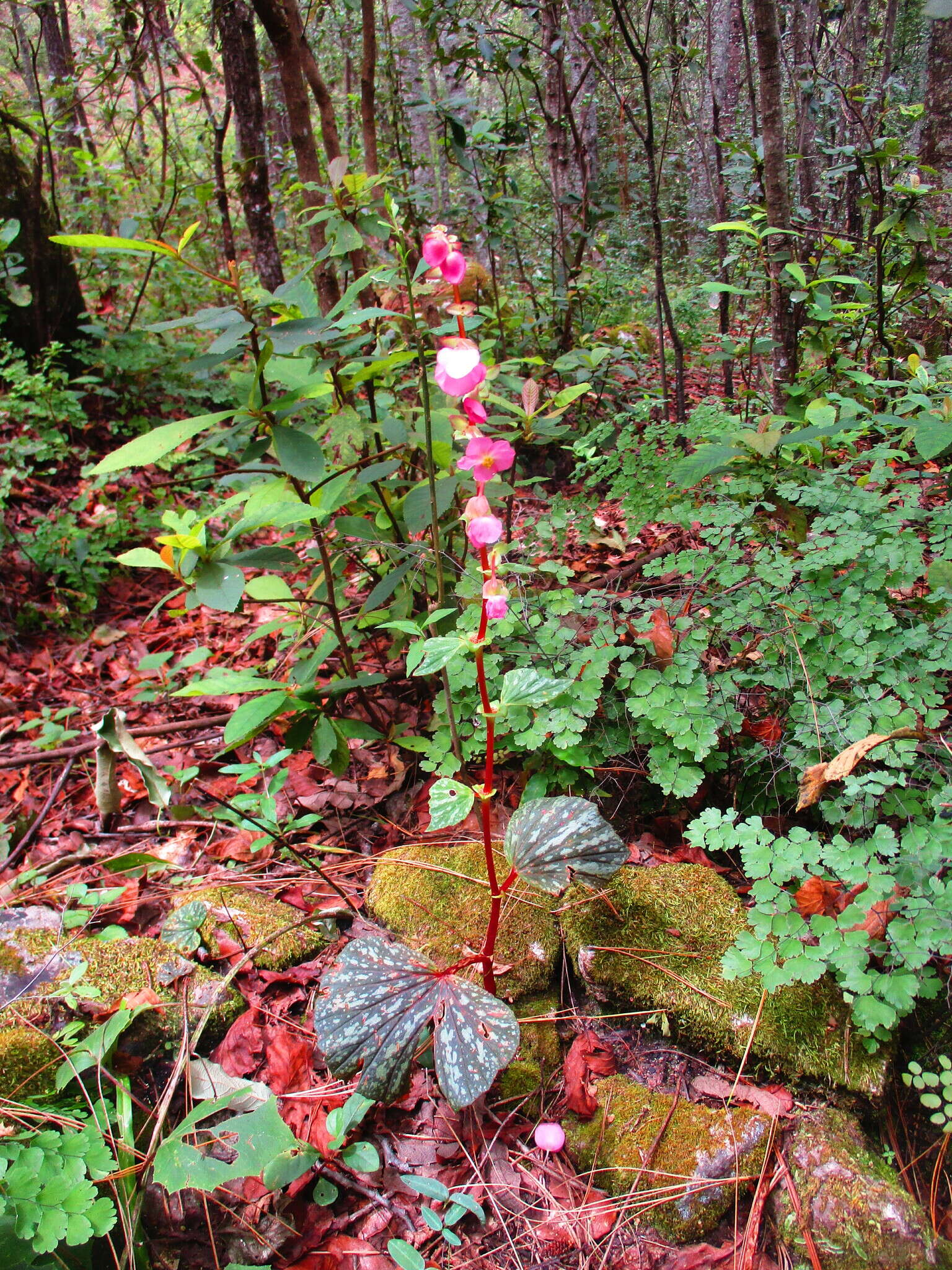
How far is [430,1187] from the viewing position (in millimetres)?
1296

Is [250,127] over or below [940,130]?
over

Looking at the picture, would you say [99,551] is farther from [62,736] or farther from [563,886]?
[563,886]

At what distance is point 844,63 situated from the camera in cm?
672

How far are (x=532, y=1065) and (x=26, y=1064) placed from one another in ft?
3.41

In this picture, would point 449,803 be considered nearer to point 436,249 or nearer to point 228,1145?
point 228,1145

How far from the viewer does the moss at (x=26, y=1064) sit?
144cm

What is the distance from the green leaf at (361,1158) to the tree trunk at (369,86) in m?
4.20

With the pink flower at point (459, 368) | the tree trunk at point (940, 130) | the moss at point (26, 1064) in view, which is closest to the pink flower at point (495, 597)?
the pink flower at point (459, 368)

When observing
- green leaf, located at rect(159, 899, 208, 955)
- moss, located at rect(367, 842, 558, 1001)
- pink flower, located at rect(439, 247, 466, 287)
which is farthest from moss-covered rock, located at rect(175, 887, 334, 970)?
pink flower, located at rect(439, 247, 466, 287)

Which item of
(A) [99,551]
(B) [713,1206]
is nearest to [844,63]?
(A) [99,551]

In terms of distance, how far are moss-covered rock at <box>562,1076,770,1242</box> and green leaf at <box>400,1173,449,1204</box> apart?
29 cm

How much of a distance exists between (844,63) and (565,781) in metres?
8.15

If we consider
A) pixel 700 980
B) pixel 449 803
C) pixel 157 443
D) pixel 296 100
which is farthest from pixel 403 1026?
pixel 296 100

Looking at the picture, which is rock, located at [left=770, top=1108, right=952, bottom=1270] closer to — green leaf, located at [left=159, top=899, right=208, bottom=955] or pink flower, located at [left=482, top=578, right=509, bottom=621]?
pink flower, located at [left=482, top=578, right=509, bottom=621]
